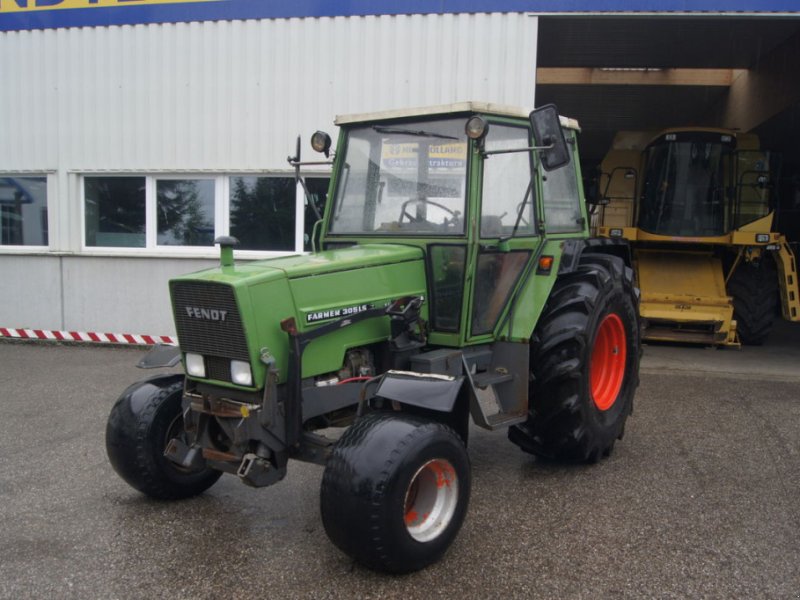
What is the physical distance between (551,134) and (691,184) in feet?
24.7

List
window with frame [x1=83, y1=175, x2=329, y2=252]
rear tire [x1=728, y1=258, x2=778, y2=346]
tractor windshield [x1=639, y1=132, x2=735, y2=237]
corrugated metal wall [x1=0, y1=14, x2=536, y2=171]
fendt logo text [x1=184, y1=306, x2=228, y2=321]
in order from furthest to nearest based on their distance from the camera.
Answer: tractor windshield [x1=639, y1=132, x2=735, y2=237]
rear tire [x1=728, y1=258, x2=778, y2=346]
window with frame [x1=83, y1=175, x2=329, y2=252]
corrugated metal wall [x1=0, y1=14, x2=536, y2=171]
fendt logo text [x1=184, y1=306, x2=228, y2=321]

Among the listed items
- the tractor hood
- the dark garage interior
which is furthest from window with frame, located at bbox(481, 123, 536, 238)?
the dark garage interior

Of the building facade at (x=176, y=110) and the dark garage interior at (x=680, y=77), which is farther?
the dark garage interior at (x=680, y=77)

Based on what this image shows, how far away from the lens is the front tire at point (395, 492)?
3.07 metres

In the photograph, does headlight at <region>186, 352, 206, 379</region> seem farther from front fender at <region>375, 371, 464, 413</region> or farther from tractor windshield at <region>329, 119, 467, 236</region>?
tractor windshield at <region>329, 119, 467, 236</region>

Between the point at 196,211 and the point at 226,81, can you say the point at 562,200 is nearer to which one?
the point at 226,81

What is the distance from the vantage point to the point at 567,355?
439 centimetres

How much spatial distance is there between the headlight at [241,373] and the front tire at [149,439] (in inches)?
31.0

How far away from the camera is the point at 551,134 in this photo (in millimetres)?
3785

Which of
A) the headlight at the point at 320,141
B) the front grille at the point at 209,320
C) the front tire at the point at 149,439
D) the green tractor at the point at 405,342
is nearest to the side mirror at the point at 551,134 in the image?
the green tractor at the point at 405,342

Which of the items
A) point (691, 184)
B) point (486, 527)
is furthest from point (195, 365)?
point (691, 184)

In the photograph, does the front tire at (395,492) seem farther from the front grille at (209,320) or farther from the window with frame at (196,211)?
the window with frame at (196,211)

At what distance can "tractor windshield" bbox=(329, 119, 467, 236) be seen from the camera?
4156 mm

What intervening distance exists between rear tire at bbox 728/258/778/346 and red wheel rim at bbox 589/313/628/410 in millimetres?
5731
